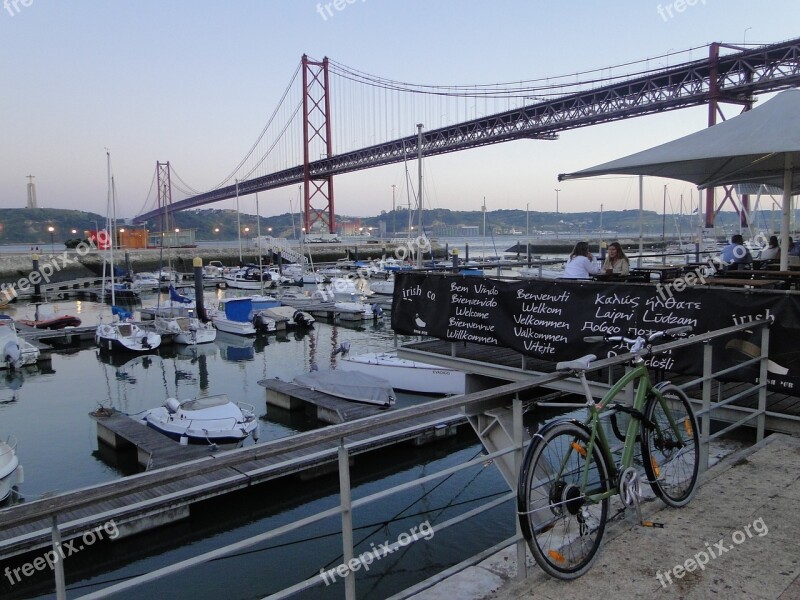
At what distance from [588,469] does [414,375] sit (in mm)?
14959

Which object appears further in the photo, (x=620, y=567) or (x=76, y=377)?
(x=76, y=377)

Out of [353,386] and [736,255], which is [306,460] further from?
[353,386]

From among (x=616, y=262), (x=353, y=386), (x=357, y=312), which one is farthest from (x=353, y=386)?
(x=357, y=312)

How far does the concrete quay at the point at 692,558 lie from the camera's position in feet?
9.48

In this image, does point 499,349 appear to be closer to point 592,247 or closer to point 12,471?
point 12,471

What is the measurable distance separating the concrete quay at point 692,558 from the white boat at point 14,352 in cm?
2484

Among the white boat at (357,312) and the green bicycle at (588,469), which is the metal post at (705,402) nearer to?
the green bicycle at (588,469)

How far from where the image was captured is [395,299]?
7.96 m

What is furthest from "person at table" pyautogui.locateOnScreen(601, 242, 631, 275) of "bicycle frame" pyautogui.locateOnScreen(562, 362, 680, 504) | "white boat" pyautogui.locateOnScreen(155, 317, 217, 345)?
"white boat" pyautogui.locateOnScreen(155, 317, 217, 345)

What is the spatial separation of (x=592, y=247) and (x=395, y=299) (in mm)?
60513

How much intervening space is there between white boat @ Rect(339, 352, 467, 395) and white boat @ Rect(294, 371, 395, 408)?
1144 mm

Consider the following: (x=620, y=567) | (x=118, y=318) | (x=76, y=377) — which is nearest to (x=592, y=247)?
(x=118, y=318)

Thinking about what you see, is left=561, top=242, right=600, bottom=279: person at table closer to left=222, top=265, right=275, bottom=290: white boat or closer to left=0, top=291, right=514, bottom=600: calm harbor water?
left=0, top=291, right=514, bottom=600: calm harbor water

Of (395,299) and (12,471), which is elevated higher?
(395,299)
